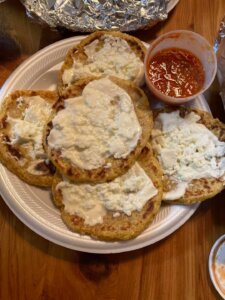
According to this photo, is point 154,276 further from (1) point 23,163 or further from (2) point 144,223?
(1) point 23,163

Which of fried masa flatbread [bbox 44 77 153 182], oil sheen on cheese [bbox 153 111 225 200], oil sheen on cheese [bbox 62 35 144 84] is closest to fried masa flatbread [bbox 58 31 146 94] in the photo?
oil sheen on cheese [bbox 62 35 144 84]

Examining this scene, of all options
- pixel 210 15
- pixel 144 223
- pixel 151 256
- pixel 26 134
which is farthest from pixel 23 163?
pixel 210 15

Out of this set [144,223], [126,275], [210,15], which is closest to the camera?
[144,223]

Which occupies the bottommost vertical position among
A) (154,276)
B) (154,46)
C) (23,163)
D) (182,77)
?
(154,276)

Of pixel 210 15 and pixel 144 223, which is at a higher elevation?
pixel 210 15

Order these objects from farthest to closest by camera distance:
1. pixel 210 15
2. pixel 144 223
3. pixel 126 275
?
1. pixel 210 15
2. pixel 126 275
3. pixel 144 223

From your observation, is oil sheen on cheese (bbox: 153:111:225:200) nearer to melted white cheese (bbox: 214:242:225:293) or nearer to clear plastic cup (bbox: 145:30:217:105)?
clear plastic cup (bbox: 145:30:217:105)
